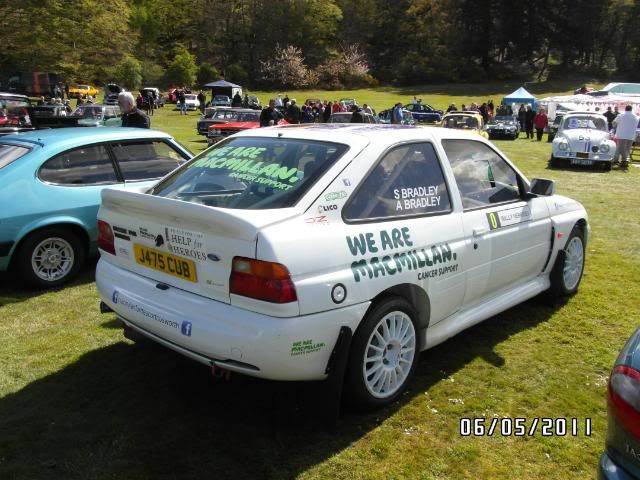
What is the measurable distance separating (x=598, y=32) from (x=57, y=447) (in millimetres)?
94726

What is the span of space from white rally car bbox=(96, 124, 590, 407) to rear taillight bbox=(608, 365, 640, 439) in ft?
4.27

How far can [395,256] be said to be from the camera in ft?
10.8

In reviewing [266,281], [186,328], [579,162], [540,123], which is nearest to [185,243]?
[186,328]

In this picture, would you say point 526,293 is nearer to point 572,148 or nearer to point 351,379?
point 351,379

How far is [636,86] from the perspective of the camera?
137ft

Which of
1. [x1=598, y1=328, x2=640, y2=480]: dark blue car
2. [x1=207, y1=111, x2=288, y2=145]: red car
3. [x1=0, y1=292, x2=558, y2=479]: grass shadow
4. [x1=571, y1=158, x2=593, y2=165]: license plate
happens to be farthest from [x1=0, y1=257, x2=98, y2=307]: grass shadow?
[x1=571, y1=158, x2=593, y2=165]: license plate

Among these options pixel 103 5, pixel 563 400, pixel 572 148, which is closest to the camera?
pixel 563 400

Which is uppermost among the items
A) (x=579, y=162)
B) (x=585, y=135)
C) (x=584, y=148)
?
(x=585, y=135)

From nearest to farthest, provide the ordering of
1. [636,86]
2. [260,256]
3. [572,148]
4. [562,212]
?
1. [260,256]
2. [562,212]
3. [572,148]
4. [636,86]

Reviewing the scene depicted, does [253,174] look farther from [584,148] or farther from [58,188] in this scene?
[584,148]

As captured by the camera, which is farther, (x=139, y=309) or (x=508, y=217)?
(x=508, y=217)

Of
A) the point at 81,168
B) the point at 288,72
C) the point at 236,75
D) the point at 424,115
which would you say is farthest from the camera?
the point at 236,75

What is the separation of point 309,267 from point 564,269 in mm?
3208

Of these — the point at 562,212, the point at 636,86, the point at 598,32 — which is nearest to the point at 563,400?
the point at 562,212
